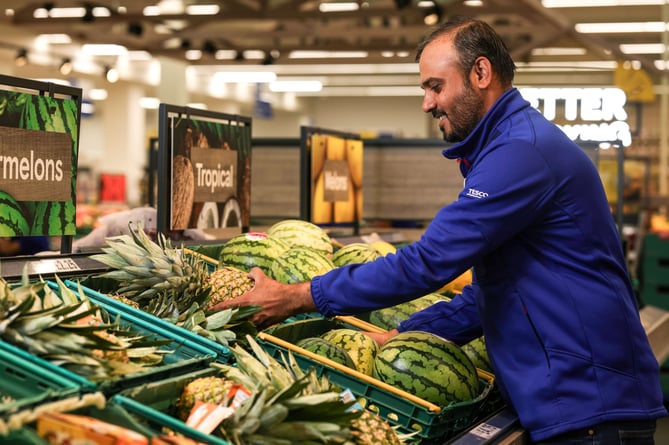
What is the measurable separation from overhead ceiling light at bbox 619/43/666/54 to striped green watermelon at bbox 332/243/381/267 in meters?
17.1

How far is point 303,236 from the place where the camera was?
3418 mm

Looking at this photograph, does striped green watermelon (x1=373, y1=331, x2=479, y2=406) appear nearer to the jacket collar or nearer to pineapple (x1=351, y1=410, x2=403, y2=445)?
pineapple (x1=351, y1=410, x2=403, y2=445)

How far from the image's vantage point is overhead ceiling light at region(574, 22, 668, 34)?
16891 millimetres

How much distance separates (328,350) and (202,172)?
124 centimetres

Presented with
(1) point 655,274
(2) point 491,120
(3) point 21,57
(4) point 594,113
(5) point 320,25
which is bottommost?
(1) point 655,274

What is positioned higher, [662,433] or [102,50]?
[102,50]

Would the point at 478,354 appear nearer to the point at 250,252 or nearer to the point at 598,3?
the point at 250,252

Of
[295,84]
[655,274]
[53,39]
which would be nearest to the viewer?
[655,274]

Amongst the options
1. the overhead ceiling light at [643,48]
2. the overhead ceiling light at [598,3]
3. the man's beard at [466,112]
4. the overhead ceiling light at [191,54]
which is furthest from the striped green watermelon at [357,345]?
the overhead ceiling light at [643,48]

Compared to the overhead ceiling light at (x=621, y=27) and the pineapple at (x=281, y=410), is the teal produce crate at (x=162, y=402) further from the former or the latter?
the overhead ceiling light at (x=621, y=27)

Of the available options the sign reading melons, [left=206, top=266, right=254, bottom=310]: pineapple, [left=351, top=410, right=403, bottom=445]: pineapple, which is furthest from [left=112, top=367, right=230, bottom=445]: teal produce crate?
the sign reading melons

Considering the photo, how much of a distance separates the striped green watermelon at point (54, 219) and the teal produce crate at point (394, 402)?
0.73 meters

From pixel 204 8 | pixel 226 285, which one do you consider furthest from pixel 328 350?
pixel 204 8

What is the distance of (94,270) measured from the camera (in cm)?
244
